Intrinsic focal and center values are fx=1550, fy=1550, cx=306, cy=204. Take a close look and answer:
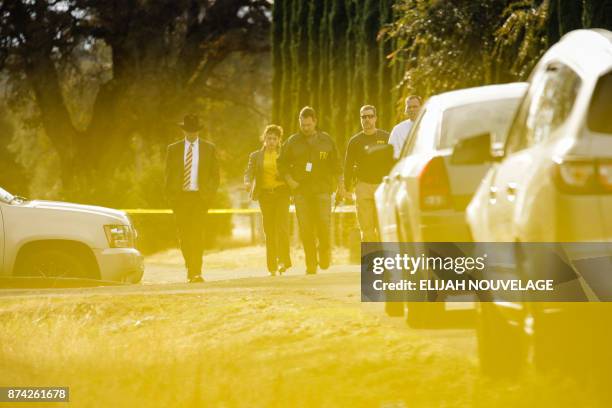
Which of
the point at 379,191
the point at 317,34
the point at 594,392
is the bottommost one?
the point at 594,392

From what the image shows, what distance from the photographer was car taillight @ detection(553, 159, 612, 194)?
5.07 m

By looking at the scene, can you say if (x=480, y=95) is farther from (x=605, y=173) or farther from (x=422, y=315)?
(x=605, y=173)

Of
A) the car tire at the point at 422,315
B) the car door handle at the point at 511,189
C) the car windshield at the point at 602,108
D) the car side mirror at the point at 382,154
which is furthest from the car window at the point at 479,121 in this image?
the car windshield at the point at 602,108

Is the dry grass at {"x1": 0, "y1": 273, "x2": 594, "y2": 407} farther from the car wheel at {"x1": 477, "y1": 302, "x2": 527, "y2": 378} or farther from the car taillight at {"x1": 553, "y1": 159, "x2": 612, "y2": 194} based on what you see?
the car taillight at {"x1": 553, "y1": 159, "x2": 612, "y2": 194}

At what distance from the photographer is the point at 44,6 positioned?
42.8m

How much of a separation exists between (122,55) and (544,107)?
3811 centimetres

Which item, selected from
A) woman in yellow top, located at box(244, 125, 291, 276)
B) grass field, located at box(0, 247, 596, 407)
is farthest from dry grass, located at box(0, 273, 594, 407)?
woman in yellow top, located at box(244, 125, 291, 276)

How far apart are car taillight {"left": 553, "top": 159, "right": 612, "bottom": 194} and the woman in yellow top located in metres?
12.0

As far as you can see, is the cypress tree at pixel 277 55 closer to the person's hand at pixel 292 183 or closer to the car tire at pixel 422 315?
the person's hand at pixel 292 183

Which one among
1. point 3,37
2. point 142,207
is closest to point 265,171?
point 142,207

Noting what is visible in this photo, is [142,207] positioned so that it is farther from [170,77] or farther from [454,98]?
[454,98]

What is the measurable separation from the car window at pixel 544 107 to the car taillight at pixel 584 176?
40 cm

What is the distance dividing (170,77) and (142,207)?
4.18 metres

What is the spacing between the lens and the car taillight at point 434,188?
8.43 m
